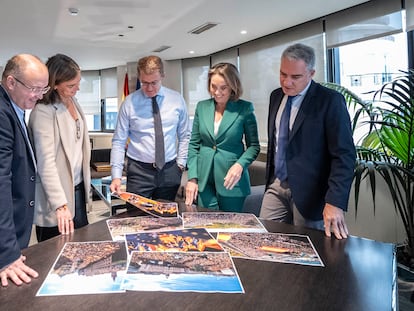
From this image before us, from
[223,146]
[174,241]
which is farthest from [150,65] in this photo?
[174,241]

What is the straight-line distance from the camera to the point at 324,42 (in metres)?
4.66

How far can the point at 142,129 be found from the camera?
2.05 metres

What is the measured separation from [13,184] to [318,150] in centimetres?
120

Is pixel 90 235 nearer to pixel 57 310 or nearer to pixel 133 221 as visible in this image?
pixel 133 221

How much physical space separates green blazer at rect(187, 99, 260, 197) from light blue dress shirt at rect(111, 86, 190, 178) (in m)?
0.22

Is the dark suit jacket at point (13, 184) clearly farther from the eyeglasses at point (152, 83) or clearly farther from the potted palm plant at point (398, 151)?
the potted palm plant at point (398, 151)

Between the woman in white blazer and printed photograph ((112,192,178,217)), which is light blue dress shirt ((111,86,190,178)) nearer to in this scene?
the woman in white blazer

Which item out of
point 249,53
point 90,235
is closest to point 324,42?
point 249,53

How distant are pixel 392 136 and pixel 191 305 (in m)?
2.27

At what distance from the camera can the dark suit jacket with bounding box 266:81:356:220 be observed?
141 centimetres

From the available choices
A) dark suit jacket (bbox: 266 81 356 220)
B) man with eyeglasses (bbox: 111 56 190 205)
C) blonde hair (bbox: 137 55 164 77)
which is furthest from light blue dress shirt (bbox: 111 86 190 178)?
dark suit jacket (bbox: 266 81 356 220)

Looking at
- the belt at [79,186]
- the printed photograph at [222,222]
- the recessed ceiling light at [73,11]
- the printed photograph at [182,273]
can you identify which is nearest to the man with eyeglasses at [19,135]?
the belt at [79,186]

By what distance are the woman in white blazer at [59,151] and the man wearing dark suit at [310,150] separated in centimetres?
96

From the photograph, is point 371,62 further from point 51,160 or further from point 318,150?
point 51,160
